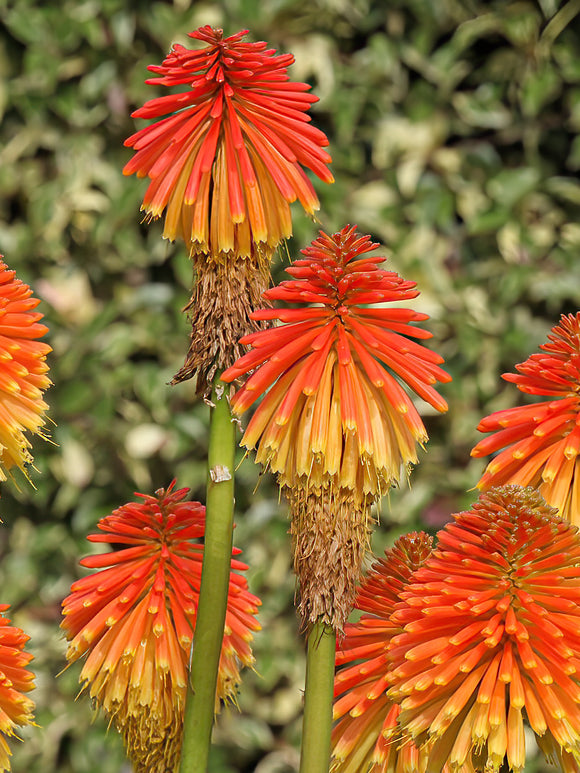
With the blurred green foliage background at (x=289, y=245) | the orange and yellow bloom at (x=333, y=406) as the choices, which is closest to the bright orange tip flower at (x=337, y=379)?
the orange and yellow bloom at (x=333, y=406)

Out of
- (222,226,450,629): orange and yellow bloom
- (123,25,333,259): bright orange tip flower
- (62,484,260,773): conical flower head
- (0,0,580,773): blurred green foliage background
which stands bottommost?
(62,484,260,773): conical flower head

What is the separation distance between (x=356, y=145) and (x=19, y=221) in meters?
0.61

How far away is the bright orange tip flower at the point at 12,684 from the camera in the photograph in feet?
Result: 1.50

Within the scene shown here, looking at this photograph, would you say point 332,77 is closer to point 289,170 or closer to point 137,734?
point 289,170

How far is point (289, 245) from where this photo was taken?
1.64m

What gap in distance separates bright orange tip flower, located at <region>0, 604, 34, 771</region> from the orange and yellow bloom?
0.45 ft

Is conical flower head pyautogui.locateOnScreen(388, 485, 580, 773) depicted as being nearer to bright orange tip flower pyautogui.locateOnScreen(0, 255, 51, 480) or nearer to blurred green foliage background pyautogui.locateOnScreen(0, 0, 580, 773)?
bright orange tip flower pyautogui.locateOnScreen(0, 255, 51, 480)

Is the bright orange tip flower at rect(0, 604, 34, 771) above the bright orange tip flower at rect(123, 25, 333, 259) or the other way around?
the other way around

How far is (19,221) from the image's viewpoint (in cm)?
175

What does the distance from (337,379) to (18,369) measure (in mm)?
156

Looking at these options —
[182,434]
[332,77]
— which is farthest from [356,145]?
[182,434]

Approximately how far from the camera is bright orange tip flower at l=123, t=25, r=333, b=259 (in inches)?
18.8

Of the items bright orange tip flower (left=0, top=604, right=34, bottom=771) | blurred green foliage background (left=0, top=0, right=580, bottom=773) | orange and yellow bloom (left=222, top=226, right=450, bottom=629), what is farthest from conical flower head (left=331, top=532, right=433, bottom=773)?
blurred green foliage background (left=0, top=0, right=580, bottom=773)

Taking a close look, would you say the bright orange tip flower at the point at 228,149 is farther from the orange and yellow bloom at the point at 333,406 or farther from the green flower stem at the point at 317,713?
the green flower stem at the point at 317,713
